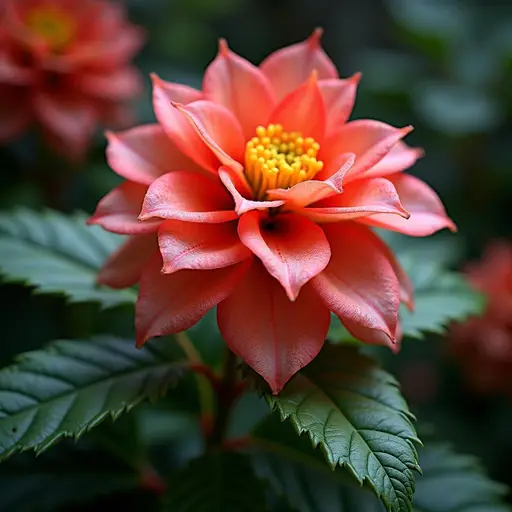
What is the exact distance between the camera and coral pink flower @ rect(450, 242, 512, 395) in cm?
113

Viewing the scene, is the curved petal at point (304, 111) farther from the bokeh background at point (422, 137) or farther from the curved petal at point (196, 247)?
the bokeh background at point (422, 137)

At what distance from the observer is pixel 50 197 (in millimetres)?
1289

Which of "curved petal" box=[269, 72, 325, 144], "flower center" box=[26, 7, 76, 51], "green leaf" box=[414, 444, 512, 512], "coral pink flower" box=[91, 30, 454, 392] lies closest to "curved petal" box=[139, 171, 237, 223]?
"coral pink flower" box=[91, 30, 454, 392]

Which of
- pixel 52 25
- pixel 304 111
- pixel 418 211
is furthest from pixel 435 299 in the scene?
pixel 52 25

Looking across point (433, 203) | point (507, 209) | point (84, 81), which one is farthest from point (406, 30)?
point (433, 203)

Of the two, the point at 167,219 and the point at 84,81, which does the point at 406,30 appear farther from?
the point at 167,219

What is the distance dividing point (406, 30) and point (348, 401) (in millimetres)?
1295

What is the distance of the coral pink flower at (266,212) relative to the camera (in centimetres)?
62

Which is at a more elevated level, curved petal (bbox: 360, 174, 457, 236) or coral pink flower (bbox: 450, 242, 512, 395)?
curved petal (bbox: 360, 174, 457, 236)

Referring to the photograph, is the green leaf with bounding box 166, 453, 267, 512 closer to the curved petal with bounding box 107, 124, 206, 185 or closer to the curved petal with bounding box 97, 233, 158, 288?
the curved petal with bounding box 97, 233, 158, 288

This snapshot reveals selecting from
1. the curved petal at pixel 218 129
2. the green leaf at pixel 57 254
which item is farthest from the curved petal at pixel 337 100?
the green leaf at pixel 57 254

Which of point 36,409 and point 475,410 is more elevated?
point 36,409

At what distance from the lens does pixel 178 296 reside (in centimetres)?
63

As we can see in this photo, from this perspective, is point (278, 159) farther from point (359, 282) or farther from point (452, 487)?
point (452, 487)
